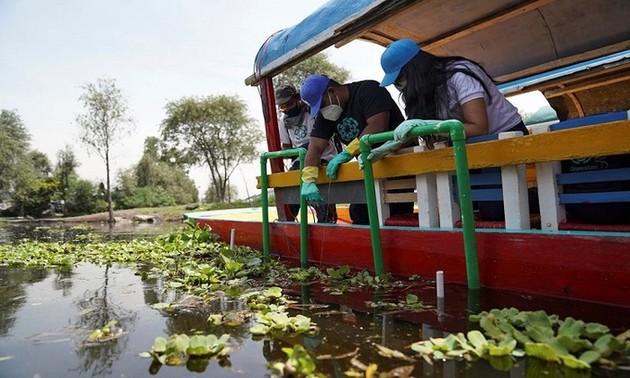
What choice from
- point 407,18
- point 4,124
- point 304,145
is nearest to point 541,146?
point 407,18

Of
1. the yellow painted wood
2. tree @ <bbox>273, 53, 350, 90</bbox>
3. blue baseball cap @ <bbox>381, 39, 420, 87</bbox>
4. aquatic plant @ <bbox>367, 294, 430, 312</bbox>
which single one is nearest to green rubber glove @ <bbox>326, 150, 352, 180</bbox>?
the yellow painted wood

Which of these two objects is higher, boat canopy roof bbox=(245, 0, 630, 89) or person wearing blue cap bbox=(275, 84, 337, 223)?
boat canopy roof bbox=(245, 0, 630, 89)

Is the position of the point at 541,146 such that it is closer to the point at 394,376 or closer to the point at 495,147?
the point at 495,147

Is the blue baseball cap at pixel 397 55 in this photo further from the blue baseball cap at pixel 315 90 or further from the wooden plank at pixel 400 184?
the blue baseball cap at pixel 315 90

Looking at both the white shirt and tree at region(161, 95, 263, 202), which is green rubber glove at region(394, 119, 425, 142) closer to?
the white shirt

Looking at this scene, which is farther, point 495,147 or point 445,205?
point 445,205

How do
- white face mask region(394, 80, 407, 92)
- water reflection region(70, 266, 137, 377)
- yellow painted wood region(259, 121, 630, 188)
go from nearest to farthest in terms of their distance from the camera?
water reflection region(70, 266, 137, 377), yellow painted wood region(259, 121, 630, 188), white face mask region(394, 80, 407, 92)

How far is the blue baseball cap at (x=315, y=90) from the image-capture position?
3623 mm

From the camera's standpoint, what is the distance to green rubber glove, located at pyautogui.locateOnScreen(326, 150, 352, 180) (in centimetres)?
340

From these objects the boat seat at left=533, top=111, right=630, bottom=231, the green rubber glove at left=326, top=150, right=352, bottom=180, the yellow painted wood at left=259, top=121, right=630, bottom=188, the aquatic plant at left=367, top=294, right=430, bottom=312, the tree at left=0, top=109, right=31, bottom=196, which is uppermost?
the tree at left=0, top=109, right=31, bottom=196

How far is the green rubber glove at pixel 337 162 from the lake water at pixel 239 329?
0.98 m

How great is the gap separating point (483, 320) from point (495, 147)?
105 centimetres

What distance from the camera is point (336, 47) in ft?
12.4

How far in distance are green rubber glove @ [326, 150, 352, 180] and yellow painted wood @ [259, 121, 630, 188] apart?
0.33 metres
